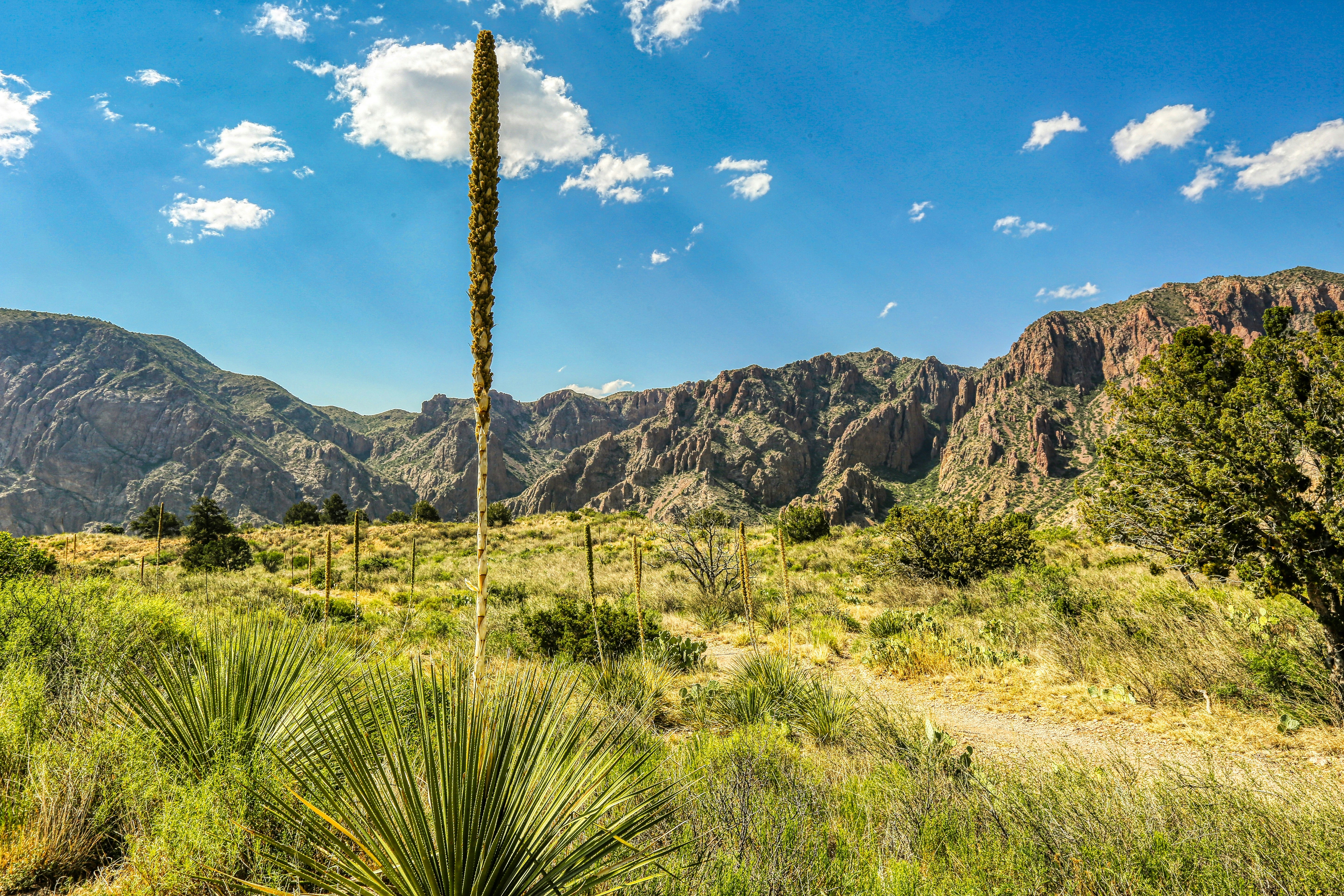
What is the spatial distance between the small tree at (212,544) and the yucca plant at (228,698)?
21.5m

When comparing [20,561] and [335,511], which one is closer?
[20,561]

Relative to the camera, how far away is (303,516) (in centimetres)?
4194

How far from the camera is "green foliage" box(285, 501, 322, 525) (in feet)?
132

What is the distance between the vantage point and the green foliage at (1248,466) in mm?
5289

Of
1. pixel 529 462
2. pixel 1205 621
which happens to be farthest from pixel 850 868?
pixel 529 462

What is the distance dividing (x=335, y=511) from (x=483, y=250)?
160ft

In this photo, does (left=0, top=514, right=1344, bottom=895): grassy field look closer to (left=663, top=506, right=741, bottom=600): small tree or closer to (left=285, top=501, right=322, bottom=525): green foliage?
(left=663, top=506, right=741, bottom=600): small tree

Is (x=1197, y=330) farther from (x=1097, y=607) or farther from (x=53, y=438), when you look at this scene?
(x=53, y=438)

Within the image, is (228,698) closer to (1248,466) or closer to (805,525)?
(1248,466)

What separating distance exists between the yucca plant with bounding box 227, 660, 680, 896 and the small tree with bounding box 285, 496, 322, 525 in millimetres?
45091

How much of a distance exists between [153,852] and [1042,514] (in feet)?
217

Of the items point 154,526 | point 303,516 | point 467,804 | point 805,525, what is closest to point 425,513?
point 303,516

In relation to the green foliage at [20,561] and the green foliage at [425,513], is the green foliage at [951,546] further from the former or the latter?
the green foliage at [425,513]

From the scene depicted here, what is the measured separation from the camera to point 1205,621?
6992 mm
